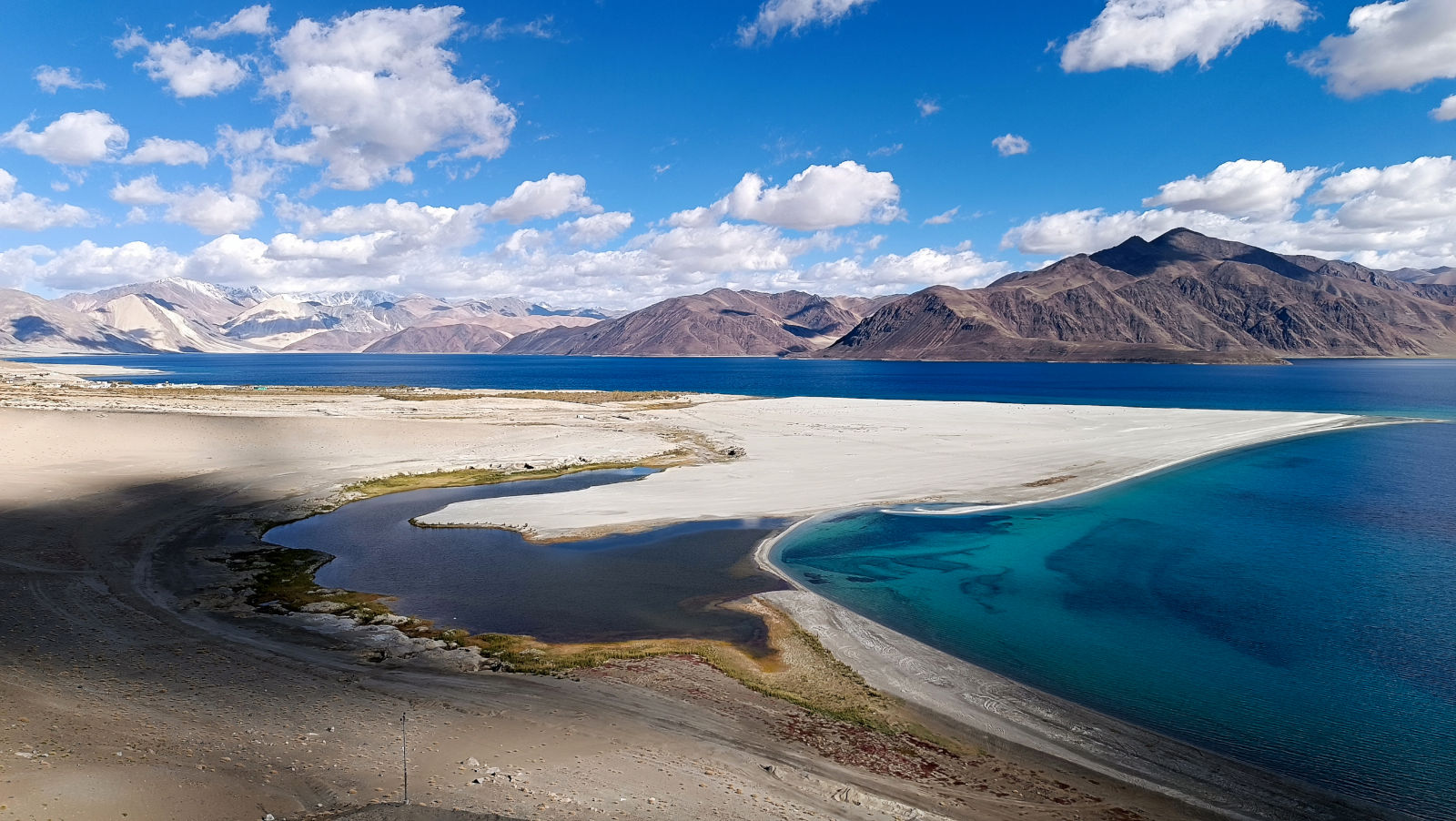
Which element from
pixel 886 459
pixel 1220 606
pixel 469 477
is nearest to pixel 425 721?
pixel 1220 606

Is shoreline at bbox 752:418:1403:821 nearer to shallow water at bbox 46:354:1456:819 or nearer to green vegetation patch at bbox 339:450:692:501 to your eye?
shallow water at bbox 46:354:1456:819

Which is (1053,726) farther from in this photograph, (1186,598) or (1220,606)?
(1186,598)

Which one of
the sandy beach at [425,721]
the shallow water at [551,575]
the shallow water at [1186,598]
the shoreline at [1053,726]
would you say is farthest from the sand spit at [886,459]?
the shoreline at [1053,726]

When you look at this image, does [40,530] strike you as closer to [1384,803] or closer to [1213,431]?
[1384,803]

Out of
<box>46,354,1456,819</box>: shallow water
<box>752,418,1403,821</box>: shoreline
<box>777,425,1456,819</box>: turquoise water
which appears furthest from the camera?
<box>46,354,1456,819</box>: shallow water

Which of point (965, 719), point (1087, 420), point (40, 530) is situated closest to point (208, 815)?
point (965, 719)

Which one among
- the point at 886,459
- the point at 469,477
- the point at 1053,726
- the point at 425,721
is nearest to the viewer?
the point at 425,721

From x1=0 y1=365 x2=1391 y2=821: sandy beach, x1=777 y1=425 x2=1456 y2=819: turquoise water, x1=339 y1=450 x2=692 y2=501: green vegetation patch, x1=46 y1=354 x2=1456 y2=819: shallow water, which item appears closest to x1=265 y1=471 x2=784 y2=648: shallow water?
x1=46 y1=354 x2=1456 y2=819: shallow water
